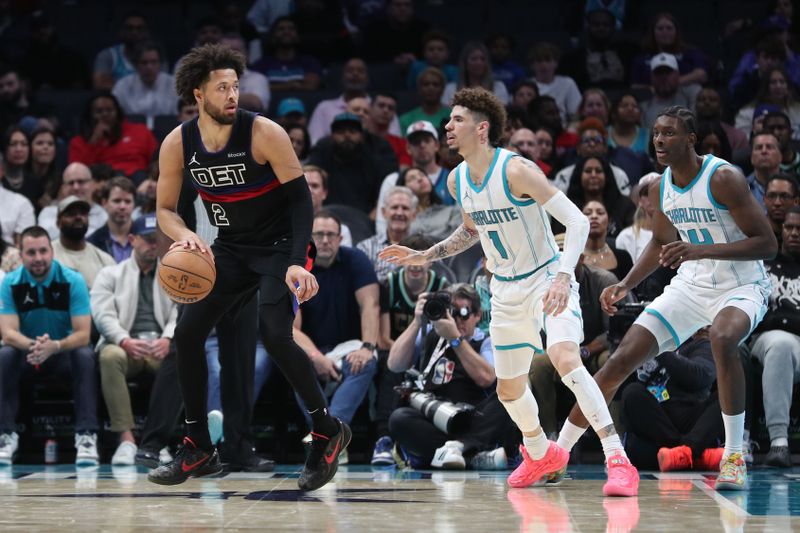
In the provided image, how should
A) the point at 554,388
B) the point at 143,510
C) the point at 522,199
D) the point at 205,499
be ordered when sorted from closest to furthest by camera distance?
the point at 143,510, the point at 205,499, the point at 522,199, the point at 554,388

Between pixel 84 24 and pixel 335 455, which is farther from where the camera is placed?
pixel 84 24

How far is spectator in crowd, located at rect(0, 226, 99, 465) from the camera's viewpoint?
7.86 meters

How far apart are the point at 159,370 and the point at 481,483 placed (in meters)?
2.57

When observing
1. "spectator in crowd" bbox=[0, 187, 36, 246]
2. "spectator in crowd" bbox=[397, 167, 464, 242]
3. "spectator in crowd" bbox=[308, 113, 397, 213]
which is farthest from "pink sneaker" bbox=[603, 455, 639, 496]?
"spectator in crowd" bbox=[0, 187, 36, 246]

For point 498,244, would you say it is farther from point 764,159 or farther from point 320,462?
point 764,159

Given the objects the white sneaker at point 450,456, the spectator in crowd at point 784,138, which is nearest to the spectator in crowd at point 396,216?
the white sneaker at point 450,456

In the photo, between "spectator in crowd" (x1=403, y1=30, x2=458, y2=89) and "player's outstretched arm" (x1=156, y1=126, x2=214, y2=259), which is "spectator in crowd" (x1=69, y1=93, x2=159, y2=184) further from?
"player's outstretched arm" (x1=156, y1=126, x2=214, y2=259)

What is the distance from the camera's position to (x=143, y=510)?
4.77 m

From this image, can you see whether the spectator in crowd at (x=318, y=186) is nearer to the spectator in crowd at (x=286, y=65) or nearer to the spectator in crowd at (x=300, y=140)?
the spectator in crowd at (x=300, y=140)

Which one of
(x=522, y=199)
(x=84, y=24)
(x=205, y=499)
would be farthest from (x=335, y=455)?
(x=84, y=24)

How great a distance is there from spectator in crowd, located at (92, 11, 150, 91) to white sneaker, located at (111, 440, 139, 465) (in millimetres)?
5301

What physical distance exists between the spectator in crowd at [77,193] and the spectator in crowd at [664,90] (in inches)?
196

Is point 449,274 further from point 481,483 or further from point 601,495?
point 601,495

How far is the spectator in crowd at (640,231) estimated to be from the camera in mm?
8414
